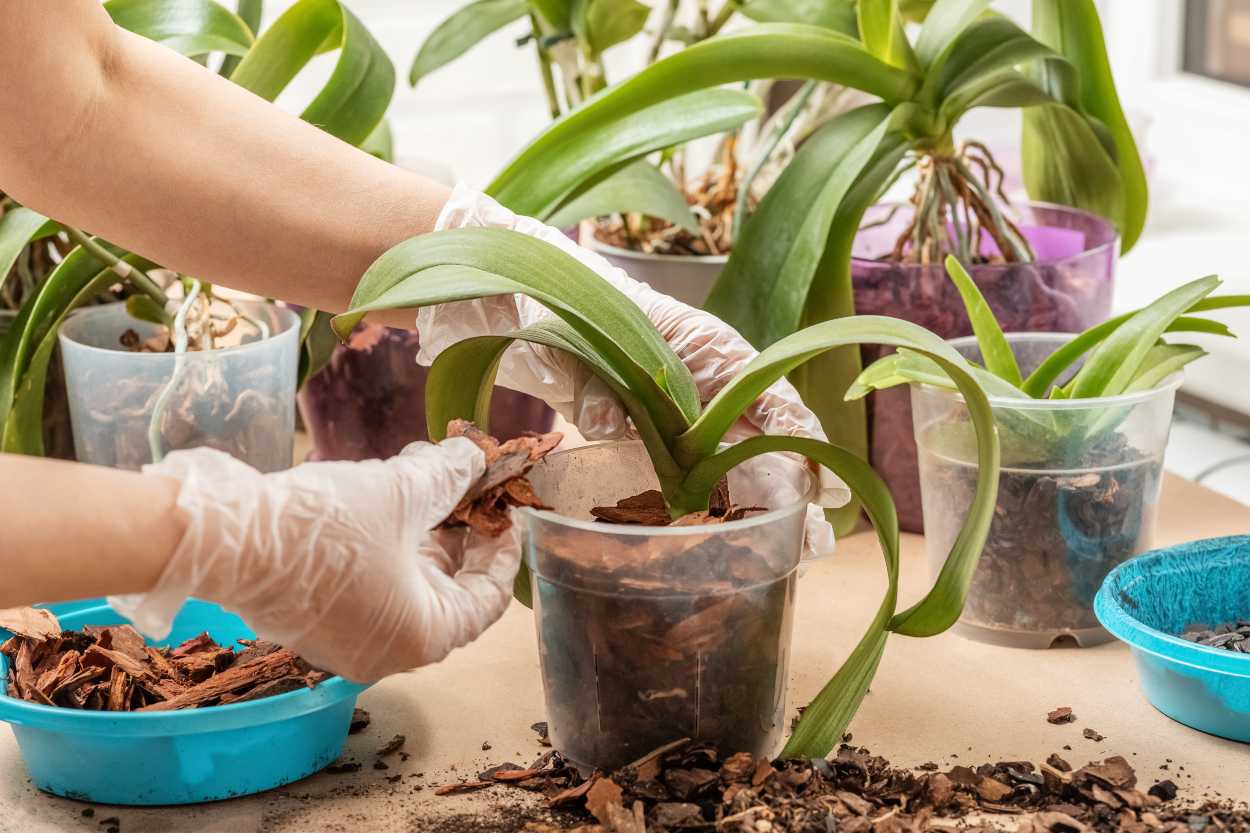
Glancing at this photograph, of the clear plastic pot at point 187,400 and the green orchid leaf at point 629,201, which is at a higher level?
the green orchid leaf at point 629,201

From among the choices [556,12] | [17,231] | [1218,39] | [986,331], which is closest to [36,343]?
[17,231]

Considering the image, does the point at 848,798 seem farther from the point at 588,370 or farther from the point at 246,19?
the point at 246,19

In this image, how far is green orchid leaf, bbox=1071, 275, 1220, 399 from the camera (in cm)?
94

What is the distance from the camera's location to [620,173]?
125cm

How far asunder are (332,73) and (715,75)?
1.04 feet

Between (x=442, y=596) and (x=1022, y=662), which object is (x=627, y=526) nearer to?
(x=442, y=596)

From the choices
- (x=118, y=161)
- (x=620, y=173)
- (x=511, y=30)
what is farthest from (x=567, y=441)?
(x=511, y=30)

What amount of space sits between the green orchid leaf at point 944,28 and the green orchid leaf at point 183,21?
57cm

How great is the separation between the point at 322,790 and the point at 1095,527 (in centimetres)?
54

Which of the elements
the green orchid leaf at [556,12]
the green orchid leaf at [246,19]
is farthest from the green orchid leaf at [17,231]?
the green orchid leaf at [556,12]

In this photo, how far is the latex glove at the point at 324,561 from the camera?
67 centimetres

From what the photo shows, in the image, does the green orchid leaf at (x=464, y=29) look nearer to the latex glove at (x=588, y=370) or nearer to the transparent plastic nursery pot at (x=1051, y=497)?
the latex glove at (x=588, y=370)

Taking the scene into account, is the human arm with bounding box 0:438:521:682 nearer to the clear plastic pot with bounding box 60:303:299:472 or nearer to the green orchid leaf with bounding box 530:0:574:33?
the clear plastic pot with bounding box 60:303:299:472

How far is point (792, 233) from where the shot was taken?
1.11 metres
